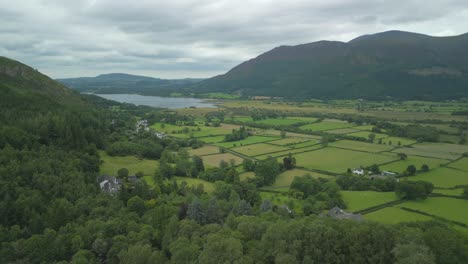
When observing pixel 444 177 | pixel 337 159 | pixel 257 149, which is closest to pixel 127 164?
pixel 257 149

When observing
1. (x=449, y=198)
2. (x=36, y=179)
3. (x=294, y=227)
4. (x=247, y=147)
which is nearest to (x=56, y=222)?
(x=36, y=179)

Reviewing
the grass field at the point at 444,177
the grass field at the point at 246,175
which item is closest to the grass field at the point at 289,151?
the grass field at the point at 246,175

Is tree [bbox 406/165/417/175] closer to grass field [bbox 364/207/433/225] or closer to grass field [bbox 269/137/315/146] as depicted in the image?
grass field [bbox 364/207/433/225]

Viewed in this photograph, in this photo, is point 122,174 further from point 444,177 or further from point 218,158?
point 444,177

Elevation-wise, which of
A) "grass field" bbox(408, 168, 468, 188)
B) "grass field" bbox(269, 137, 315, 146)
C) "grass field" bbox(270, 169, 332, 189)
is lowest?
"grass field" bbox(270, 169, 332, 189)

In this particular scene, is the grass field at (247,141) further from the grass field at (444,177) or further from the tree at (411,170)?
the grass field at (444,177)

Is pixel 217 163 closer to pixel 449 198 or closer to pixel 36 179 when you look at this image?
pixel 36 179

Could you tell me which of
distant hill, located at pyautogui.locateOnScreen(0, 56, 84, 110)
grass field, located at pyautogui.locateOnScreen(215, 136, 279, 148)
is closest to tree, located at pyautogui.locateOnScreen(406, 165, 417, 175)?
grass field, located at pyautogui.locateOnScreen(215, 136, 279, 148)
